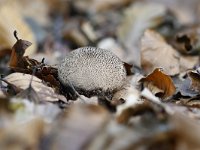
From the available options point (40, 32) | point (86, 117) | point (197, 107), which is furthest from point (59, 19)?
point (86, 117)

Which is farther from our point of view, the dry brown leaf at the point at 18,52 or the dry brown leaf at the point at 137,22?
the dry brown leaf at the point at 137,22

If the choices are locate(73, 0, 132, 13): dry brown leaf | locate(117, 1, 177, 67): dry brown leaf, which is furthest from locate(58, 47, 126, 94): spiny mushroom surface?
locate(73, 0, 132, 13): dry brown leaf

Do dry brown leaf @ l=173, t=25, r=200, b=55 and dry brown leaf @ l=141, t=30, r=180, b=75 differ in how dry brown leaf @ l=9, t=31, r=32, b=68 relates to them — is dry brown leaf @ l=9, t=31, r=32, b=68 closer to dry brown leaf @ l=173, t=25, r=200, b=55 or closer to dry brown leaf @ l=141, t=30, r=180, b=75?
dry brown leaf @ l=141, t=30, r=180, b=75

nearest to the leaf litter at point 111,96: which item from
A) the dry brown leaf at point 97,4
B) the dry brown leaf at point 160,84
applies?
the dry brown leaf at point 160,84

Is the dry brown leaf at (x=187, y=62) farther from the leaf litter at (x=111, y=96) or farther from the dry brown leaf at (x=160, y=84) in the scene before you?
the dry brown leaf at (x=160, y=84)

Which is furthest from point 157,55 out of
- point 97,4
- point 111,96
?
point 97,4

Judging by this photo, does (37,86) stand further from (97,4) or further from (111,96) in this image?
(97,4)
